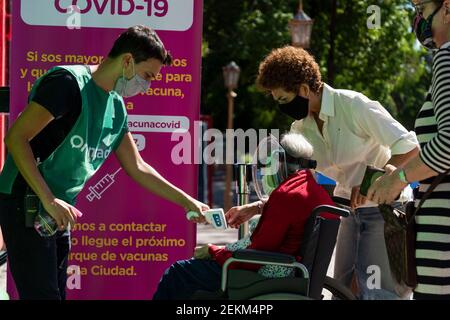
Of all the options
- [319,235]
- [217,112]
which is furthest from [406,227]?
[217,112]

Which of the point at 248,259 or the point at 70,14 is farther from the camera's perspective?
the point at 70,14

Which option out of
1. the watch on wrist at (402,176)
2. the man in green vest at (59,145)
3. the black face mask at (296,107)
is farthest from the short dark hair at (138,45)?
the watch on wrist at (402,176)

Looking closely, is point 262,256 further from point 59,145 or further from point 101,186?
point 101,186

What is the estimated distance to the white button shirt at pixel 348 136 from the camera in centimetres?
488

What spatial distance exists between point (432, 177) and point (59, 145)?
5.12 feet

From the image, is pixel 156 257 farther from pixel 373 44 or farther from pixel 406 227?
pixel 373 44

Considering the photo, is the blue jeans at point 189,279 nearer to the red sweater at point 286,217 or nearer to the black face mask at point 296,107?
the red sweater at point 286,217

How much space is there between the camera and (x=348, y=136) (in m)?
4.99

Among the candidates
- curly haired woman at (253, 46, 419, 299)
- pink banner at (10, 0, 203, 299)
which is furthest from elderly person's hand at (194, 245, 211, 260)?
pink banner at (10, 0, 203, 299)

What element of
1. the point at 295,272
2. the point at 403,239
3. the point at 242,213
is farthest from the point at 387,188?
the point at 242,213

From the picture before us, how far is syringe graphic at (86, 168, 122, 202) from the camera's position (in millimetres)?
5406

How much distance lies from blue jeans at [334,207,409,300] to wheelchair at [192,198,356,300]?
0.81 m

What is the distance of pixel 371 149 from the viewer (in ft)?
16.5
